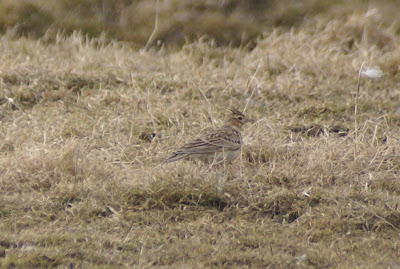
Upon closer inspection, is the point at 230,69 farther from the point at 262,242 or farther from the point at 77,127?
the point at 262,242

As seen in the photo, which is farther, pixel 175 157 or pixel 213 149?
pixel 213 149

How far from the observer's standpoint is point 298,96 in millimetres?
7605

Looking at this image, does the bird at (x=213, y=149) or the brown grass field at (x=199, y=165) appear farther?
the bird at (x=213, y=149)

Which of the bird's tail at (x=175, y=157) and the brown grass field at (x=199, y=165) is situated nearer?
the brown grass field at (x=199, y=165)

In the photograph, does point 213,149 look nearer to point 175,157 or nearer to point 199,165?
point 199,165

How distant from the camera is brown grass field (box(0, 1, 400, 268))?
4473 mm

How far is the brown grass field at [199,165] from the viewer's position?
4473 millimetres

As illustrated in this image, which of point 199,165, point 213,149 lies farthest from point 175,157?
point 213,149

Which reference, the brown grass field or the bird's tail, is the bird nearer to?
the bird's tail

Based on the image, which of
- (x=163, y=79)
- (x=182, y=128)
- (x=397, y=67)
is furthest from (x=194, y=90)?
(x=397, y=67)

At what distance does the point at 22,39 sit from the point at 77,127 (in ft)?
10.1

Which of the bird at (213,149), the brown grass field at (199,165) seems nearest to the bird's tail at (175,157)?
the bird at (213,149)

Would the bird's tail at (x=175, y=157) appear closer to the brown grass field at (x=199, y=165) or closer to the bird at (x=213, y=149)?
the bird at (x=213, y=149)

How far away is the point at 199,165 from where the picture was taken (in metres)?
5.66
